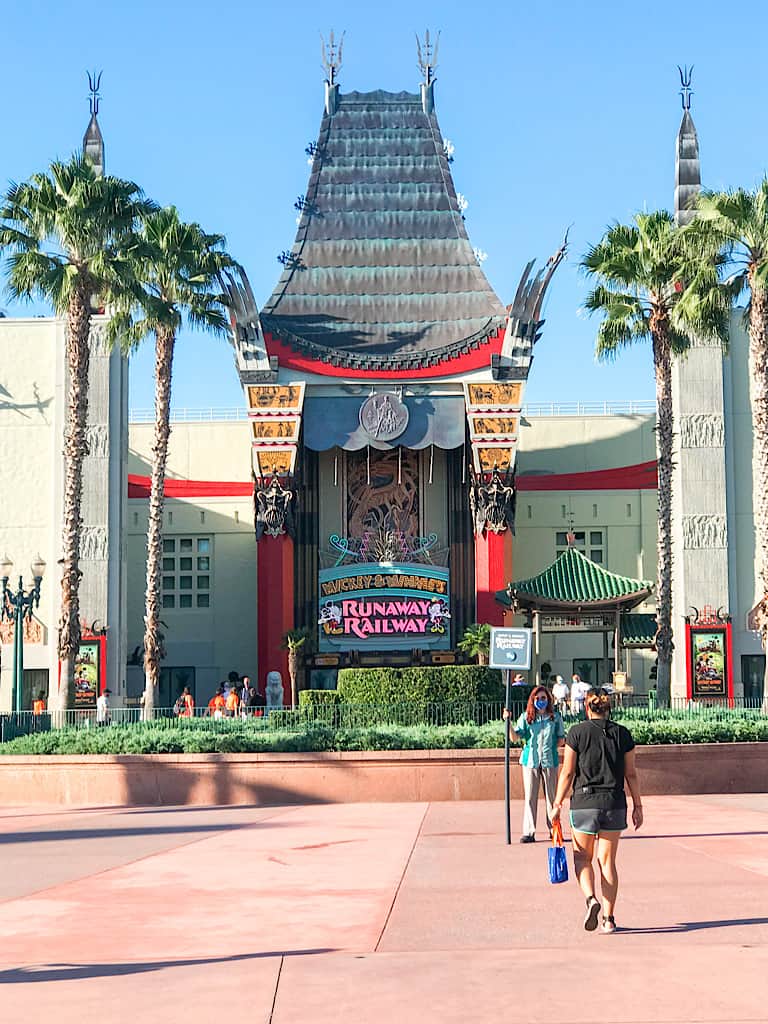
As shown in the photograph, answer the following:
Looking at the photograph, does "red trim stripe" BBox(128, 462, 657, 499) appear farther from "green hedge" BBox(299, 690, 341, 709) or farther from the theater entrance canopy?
"green hedge" BBox(299, 690, 341, 709)

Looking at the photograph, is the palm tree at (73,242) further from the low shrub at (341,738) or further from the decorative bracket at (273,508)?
the decorative bracket at (273,508)

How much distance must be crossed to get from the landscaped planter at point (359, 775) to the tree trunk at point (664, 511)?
10338mm

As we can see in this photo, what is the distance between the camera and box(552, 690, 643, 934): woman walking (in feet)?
30.9

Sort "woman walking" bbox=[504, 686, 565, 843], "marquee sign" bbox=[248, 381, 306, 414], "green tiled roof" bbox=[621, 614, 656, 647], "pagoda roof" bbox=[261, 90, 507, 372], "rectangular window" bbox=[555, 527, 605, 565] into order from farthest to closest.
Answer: "rectangular window" bbox=[555, 527, 605, 565]
"pagoda roof" bbox=[261, 90, 507, 372]
"marquee sign" bbox=[248, 381, 306, 414]
"green tiled roof" bbox=[621, 614, 656, 647]
"woman walking" bbox=[504, 686, 565, 843]

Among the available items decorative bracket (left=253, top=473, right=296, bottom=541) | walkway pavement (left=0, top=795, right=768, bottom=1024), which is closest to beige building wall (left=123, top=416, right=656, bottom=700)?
decorative bracket (left=253, top=473, right=296, bottom=541)

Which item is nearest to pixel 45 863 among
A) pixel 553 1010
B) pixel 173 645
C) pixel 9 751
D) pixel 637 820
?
pixel 637 820

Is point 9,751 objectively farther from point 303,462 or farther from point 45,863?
point 303,462

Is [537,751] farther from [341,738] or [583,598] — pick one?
Result: [583,598]

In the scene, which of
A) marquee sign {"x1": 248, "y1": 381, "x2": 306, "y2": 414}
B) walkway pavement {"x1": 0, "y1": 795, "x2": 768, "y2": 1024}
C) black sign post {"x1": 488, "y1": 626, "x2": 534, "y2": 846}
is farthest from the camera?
marquee sign {"x1": 248, "y1": 381, "x2": 306, "y2": 414}

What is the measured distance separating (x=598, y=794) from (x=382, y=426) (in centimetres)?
3729

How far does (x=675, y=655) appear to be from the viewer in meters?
43.7

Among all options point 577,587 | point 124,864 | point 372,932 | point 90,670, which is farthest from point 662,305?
point 372,932

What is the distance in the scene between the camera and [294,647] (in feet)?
147

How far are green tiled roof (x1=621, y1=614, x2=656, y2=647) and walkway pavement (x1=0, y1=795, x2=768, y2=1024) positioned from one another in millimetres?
25539
